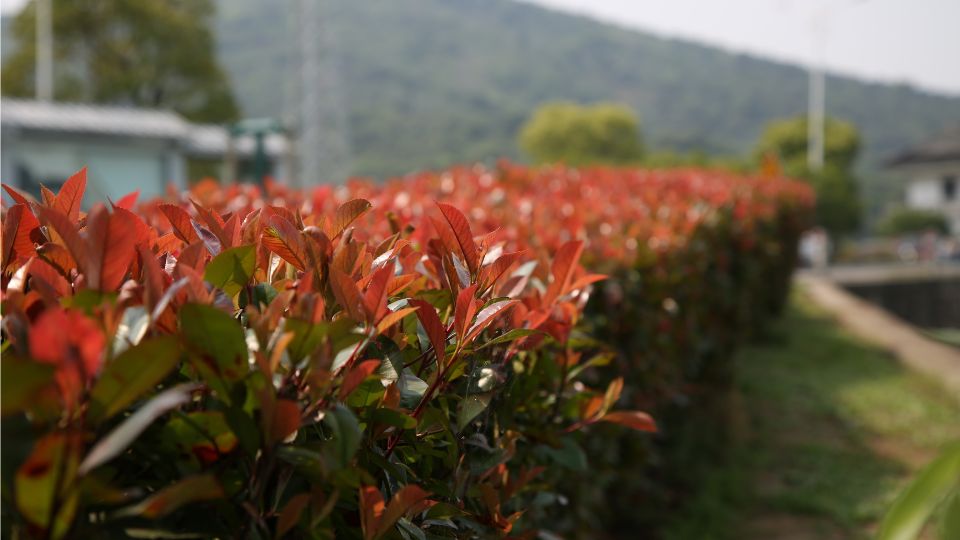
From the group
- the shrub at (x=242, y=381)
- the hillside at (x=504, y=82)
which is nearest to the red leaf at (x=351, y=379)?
the shrub at (x=242, y=381)

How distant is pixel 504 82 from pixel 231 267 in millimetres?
110663

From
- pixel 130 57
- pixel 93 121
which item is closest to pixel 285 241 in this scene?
pixel 93 121

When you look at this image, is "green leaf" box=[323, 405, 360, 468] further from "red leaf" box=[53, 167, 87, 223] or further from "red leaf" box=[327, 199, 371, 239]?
"red leaf" box=[53, 167, 87, 223]

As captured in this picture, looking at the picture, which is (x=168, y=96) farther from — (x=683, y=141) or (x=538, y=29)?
(x=538, y=29)

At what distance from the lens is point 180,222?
1.15 metres

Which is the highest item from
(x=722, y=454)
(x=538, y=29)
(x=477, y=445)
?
(x=538, y=29)

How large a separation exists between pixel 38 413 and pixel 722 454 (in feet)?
17.3

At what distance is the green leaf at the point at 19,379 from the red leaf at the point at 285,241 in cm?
44

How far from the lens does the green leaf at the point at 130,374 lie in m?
0.71

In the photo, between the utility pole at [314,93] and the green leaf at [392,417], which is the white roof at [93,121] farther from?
the green leaf at [392,417]

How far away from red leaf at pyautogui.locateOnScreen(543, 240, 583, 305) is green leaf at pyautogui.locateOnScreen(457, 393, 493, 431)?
30 cm

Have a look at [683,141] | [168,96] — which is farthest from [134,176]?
[683,141]

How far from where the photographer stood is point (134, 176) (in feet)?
44.6

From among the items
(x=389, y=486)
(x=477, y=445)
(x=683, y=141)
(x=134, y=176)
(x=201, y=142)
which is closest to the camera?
(x=389, y=486)
